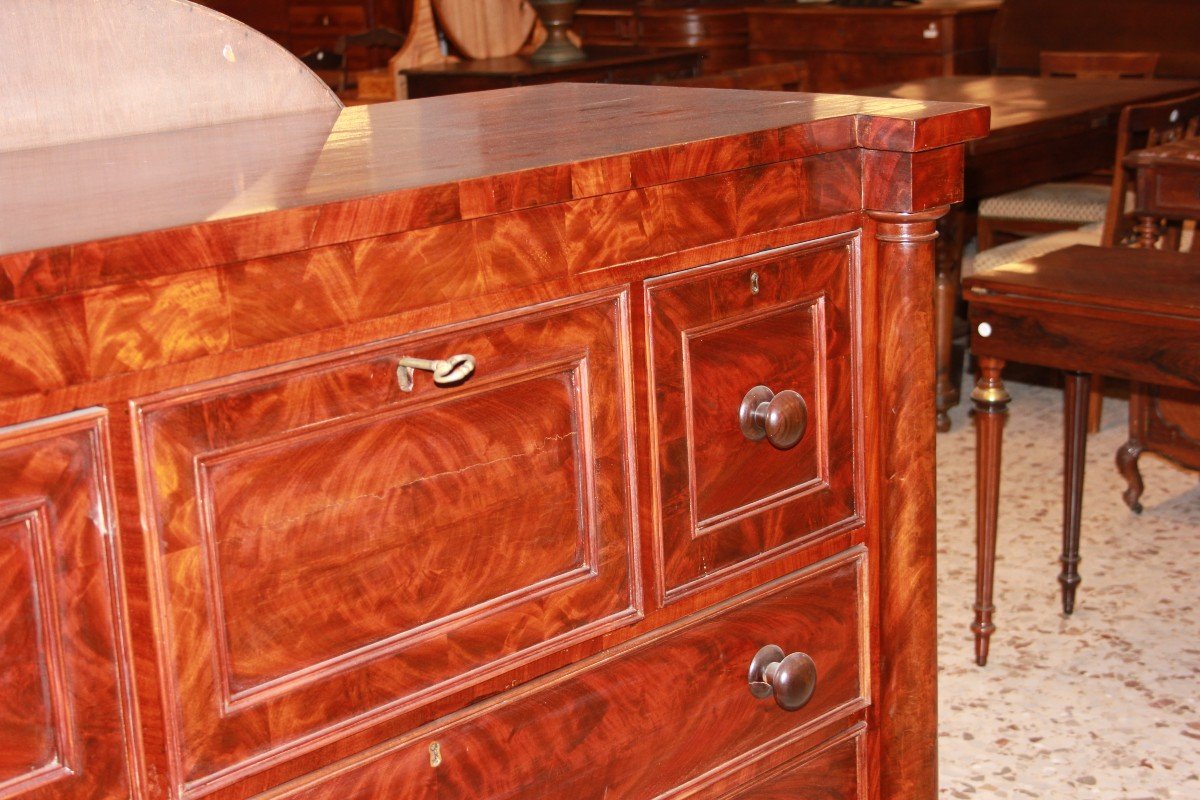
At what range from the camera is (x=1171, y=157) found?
306 cm

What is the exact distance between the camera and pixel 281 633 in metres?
1.03

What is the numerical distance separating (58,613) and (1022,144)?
339cm

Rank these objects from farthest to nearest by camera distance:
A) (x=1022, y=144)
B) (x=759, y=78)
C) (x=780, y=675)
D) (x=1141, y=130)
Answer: (x=759, y=78)
(x=1022, y=144)
(x=1141, y=130)
(x=780, y=675)

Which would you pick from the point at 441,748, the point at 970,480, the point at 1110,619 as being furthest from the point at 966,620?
the point at 441,748

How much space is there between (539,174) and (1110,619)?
7.14ft

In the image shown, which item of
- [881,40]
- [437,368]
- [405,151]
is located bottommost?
[881,40]

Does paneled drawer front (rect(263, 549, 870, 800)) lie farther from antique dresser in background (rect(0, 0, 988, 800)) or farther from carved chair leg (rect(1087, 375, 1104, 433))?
carved chair leg (rect(1087, 375, 1104, 433))

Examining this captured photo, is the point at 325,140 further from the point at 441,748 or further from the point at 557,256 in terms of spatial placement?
the point at 441,748

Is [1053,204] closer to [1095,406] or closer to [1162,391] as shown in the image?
[1095,406]

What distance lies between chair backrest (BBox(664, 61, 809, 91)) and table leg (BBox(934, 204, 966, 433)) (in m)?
0.77

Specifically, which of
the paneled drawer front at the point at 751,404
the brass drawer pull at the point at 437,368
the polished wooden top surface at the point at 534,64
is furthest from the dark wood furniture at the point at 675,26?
the brass drawer pull at the point at 437,368

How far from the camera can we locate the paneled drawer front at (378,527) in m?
0.97

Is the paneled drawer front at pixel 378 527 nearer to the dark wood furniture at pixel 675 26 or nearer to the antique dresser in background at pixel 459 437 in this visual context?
the antique dresser in background at pixel 459 437

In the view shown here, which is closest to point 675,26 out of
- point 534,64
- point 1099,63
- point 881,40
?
point 881,40
